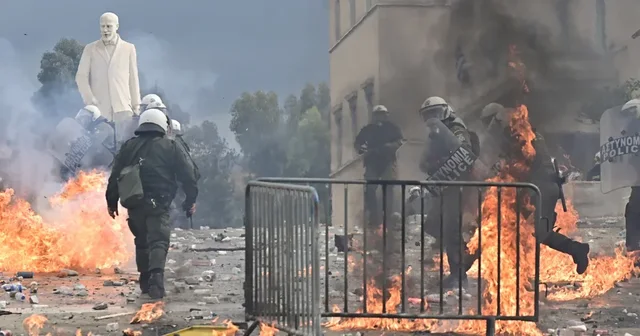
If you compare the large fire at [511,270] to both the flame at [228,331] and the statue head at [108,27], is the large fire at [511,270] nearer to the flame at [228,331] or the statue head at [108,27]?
the flame at [228,331]

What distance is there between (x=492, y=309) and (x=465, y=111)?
4.41 m

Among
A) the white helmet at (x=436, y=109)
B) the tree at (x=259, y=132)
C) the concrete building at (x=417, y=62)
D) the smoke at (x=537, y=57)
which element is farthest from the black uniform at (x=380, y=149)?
the tree at (x=259, y=132)

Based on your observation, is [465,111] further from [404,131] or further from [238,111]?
[238,111]

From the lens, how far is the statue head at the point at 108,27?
14156 mm

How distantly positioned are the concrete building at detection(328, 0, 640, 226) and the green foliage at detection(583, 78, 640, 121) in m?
0.30

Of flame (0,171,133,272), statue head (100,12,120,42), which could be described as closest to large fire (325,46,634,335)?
flame (0,171,133,272)

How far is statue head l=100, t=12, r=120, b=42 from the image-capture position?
14156 millimetres

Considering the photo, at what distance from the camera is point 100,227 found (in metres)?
11.8

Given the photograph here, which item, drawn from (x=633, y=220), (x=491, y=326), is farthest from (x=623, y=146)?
(x=491, y=326)

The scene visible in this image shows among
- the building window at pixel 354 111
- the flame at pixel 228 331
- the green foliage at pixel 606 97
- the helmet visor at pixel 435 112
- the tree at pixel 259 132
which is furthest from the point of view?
the tree at pixel 259 132

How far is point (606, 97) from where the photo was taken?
15.1 m

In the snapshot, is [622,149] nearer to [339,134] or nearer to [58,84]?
[339,134]

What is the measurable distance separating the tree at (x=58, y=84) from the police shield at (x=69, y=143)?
94cm

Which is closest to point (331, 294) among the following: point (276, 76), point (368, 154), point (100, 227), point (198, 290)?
point (198, 290)
